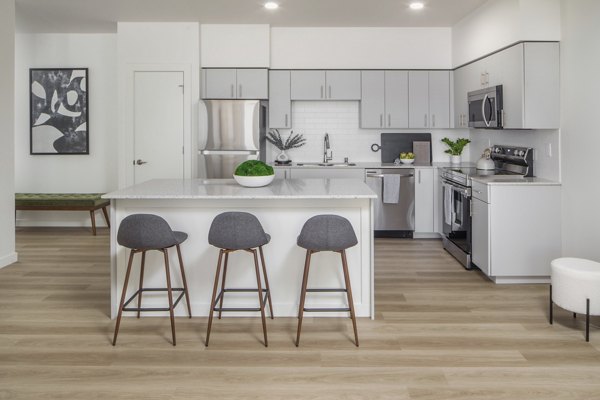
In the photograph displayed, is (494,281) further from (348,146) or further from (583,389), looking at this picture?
(348,146)

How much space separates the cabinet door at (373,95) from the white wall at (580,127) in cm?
254

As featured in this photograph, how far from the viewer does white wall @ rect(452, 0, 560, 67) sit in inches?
173

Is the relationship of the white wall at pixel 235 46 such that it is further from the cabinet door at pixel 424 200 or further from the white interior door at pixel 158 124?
the cabinet door at pixel 424 200

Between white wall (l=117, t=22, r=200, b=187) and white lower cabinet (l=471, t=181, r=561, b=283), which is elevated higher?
white wall (l=117, t=22, r=200, b=187)

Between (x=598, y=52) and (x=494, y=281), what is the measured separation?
1996 millimetres

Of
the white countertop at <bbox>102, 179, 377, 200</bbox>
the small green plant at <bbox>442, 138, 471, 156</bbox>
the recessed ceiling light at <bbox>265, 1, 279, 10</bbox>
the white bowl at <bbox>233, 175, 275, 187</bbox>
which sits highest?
the recessed ceiling light at <bbox>265, 1, 279, 10</bbox>

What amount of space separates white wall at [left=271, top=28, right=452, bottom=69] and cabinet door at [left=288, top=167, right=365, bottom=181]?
139 cm

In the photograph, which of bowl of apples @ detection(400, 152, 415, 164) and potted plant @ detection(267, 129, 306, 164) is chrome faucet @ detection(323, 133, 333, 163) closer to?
potted plant @ detection(267, 129, 306, 164)

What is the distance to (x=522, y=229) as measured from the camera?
14.3ft

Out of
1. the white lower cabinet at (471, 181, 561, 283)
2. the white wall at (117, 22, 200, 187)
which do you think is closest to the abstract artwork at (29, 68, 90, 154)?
the white wall at (117, 22, 200, 187)

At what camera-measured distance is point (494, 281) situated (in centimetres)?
447

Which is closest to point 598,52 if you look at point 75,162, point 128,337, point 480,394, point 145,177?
point 480,394

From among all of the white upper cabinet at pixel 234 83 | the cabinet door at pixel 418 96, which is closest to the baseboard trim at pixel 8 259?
the white upper cabinet at pixel 234 83

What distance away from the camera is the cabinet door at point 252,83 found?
21.1ft
